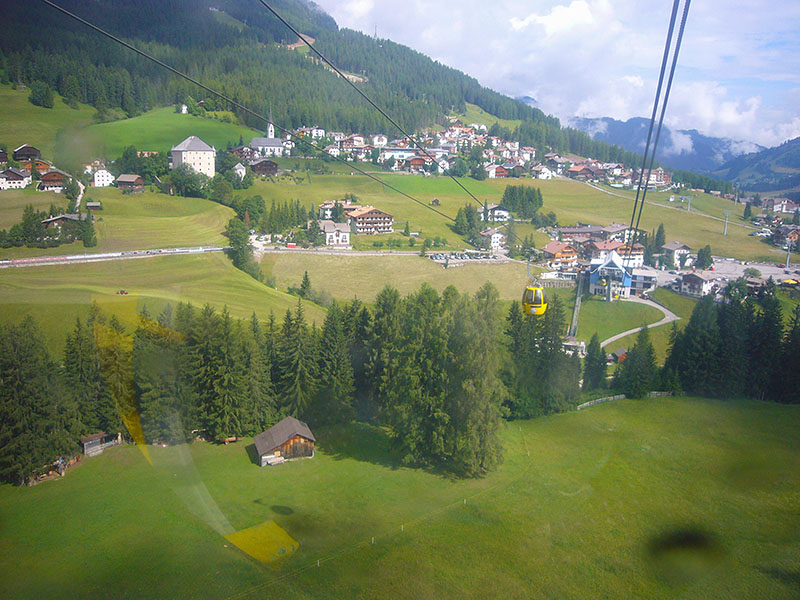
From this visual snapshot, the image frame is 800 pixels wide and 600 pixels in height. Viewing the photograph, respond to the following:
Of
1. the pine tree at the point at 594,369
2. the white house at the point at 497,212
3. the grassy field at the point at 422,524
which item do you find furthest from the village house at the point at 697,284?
the grassy field at the point at 422,524

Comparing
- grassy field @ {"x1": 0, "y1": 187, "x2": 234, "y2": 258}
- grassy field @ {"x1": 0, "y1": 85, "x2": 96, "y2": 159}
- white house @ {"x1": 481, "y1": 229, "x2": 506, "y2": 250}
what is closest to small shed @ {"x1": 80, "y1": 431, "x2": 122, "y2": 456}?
grassy field @ {"x1": 0, "y1": 187, "x2": 234, "y2": 258}

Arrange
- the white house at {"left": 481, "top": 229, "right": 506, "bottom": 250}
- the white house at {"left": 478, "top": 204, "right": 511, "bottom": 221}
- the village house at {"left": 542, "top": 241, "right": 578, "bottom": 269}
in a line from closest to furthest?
the village house at {"left": 542, "top": 241, "right": 578, "bottom": 269} → the white house at {"left": 481, "top": 229, "right": 506, "bottom": 250} → the white house at {"left": 478, "top": 204, "right": 511, "bottom": 221}

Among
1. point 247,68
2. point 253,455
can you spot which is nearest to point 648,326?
point 253,455

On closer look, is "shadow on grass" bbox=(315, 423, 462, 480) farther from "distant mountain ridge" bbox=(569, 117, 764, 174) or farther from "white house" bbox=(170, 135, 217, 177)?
"distant mountain ridge" bbox=(569, 117, 764, 174)

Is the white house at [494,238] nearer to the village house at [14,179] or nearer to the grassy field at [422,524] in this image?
the grassy field at [422,524]

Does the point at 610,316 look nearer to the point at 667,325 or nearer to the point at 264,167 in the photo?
the point at 667,325

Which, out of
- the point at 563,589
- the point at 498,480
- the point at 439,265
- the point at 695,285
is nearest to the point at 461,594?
the point at 563,589

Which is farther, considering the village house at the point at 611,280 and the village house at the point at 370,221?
the village house at the point at 370,221
